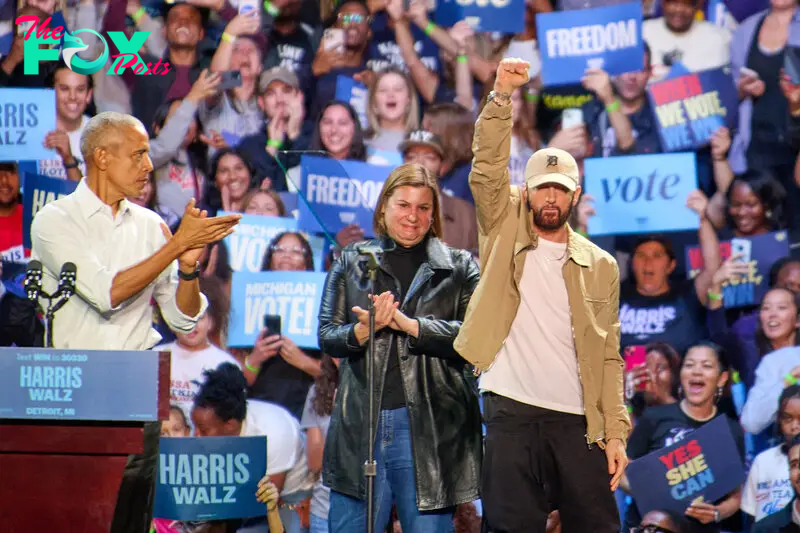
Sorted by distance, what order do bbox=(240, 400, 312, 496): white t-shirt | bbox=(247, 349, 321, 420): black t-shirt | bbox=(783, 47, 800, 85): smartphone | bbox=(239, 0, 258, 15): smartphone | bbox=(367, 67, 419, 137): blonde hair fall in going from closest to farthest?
bbox=(240, 400, 312, 496): white t-shirt
bbox=(247, 349, 321, 420): black t-shirt
bbox=(783, 47, 800, 85): smartphone
bbox=(367, 67, 419, 137): blonde hair
bbox=(239, 0, 258, 15): smartphone

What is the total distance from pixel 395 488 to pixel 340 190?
2.22 meters

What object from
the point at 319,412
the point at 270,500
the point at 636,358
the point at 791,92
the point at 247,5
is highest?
the point at 247,5

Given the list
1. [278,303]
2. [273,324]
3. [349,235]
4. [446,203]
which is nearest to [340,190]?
[349,235]

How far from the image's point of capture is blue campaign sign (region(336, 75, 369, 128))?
5.68 m

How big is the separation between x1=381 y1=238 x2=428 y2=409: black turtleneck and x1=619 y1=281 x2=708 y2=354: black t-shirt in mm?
2107

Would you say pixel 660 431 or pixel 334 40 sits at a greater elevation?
pixel 334 40

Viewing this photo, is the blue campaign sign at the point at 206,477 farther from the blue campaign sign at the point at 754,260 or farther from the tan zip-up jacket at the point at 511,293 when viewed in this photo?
the blue campaign sign at the point at 754,260

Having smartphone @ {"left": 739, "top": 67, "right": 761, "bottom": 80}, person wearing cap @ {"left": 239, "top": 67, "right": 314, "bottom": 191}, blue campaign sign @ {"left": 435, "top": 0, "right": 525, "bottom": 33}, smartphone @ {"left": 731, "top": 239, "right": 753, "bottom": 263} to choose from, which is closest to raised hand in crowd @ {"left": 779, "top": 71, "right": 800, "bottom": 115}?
smartphone @ {"left": 739, "top": 67, "right": 761, "bottom": 80}

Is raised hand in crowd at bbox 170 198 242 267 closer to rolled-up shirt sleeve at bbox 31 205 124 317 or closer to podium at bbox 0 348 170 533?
rolled-up shirt sleeve at bbox 31 205 124 317

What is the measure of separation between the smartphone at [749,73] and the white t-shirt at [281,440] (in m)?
2.90

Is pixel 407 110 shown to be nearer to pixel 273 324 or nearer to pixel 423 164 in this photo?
pixel 423 164

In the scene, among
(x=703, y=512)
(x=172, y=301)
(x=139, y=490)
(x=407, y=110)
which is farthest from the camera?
(x=407, y=110)

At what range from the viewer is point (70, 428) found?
106 inches

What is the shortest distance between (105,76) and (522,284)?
3.31m
